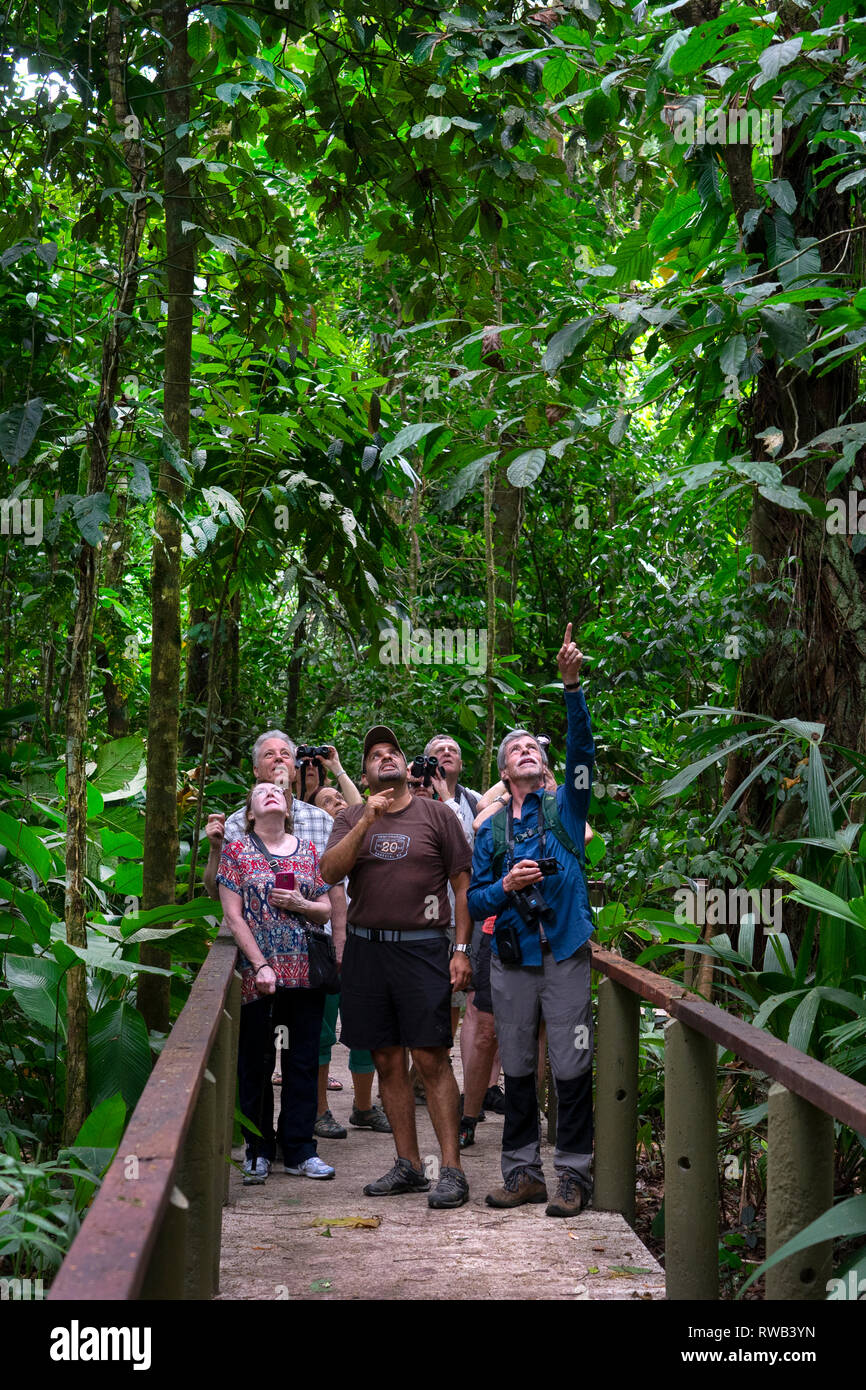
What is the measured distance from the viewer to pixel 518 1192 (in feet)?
16.1

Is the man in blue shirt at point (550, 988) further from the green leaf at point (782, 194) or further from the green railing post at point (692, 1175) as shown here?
the green leaf at point (782, 194)

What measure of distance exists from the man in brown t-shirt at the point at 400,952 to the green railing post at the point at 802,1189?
2427 millimetres

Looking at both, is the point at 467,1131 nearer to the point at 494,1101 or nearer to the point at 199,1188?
the point at 494,1101

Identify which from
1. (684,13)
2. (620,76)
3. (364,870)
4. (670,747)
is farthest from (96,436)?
(670,747)

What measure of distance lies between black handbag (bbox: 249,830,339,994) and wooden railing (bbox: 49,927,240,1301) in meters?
1.16

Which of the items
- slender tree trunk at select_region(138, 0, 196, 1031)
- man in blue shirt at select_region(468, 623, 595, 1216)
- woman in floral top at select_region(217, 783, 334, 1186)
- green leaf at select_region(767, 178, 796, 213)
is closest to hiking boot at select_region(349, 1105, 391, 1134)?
woman in floral top at select_region(217, 783, 334, 1186)

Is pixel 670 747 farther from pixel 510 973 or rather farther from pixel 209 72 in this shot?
pixel 209 72

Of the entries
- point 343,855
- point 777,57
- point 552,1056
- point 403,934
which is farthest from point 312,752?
point 777,57

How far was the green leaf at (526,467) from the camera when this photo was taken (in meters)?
3.42

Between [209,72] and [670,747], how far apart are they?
4150 mm

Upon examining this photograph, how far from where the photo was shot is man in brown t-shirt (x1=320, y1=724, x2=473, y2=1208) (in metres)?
5.13

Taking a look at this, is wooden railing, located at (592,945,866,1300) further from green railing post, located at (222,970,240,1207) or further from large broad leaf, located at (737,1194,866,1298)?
green railing post, located at (222,970,240,1207)
